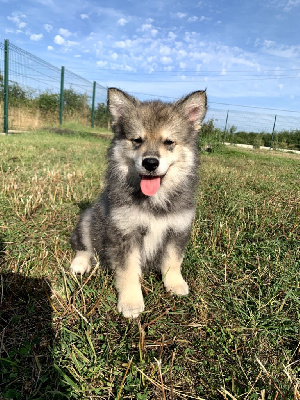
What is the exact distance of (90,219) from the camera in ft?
9.90

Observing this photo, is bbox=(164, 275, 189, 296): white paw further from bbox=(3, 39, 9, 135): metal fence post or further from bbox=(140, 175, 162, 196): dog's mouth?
bbox=(3, 39, 9, 135): metal fence post

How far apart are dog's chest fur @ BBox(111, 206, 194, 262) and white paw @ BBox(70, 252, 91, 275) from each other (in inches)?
25.1

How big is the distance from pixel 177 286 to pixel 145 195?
33.4 inches

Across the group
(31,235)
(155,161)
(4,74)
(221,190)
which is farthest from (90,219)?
(4,74)

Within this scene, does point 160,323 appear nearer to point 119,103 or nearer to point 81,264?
point 81,264

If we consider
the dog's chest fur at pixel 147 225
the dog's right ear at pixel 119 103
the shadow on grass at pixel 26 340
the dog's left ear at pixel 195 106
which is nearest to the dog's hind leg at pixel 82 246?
the shadow on grass at pixel 26 340

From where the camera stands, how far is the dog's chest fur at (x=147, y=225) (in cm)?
235

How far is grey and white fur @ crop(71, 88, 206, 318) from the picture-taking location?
2363 millimetres

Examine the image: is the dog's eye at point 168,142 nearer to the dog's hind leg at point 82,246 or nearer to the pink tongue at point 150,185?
the pink tongue at point 150,185

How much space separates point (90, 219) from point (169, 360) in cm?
170

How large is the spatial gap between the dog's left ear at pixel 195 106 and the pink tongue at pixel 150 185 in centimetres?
76

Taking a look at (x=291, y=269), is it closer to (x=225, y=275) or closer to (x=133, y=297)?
(x=225, y=275)

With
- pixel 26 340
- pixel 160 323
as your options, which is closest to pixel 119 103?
pixel 160 323

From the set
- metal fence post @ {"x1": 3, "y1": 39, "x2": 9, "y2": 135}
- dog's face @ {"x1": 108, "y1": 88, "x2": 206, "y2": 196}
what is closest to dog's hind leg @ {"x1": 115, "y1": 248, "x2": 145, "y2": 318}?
dog's face @ {"x1": 108, "y1": 88, "x2": 206, "y2": 196}
